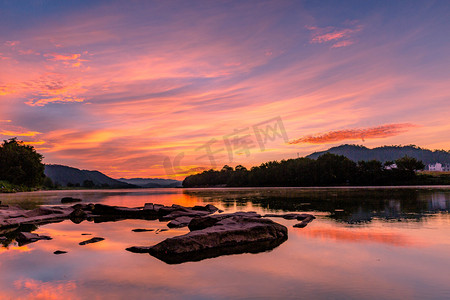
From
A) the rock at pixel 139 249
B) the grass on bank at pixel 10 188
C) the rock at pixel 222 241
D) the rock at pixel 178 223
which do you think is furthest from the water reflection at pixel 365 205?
the grass on bank at pixel 10 188

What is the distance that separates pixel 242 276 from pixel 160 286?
9.06ft

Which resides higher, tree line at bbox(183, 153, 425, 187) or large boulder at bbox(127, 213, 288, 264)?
tree line at bbox(183, 153, 425, 187)

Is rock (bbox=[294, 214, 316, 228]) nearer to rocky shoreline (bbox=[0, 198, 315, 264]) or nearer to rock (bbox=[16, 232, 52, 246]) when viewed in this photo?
rocky shoreline (bbox=[0, 198, 315, 264])

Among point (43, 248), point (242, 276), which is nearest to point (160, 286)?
point (242, 276)

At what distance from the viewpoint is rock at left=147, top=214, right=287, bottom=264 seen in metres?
13.8

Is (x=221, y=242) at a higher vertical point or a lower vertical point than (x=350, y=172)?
lower

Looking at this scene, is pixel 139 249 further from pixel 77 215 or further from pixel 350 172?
pixel 350 172

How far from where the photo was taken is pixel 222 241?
610 inches

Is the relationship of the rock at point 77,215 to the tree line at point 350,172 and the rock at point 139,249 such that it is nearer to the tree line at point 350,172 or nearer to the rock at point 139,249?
the rock at point 139,249

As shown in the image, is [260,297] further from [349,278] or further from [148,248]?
[148,248]

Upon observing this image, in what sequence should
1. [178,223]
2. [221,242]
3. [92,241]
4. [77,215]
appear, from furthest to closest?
[77,215], [178,223], [92,241], [221,242]

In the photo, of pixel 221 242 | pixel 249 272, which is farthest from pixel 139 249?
pixel 249 272

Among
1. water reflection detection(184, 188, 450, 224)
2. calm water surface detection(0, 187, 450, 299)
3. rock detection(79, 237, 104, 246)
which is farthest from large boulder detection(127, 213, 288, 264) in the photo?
water reflection detection(184, 188, 450, 224)

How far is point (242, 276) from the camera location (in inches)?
426
